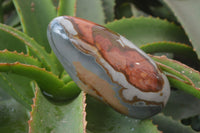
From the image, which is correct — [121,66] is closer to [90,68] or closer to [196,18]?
[90,68]

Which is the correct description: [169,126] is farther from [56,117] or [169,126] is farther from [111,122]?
[56,117]

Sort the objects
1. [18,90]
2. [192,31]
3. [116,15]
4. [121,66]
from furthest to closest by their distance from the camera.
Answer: [116,15] < [192,31] < [18,90] < [121,66]

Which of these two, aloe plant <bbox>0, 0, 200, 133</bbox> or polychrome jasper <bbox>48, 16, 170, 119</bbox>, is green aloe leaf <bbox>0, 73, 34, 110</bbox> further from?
polychrome jasper <bbox>48, 16, 170, 119</bbox>

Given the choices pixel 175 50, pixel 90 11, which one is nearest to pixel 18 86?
pixel 90 11

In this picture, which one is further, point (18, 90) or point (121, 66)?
point (18, 90)

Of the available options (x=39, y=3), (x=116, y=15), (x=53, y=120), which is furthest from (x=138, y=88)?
(x=116, y=15)

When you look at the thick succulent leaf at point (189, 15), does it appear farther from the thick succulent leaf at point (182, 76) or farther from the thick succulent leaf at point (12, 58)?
the thick succulent leaf at point (12, 58)

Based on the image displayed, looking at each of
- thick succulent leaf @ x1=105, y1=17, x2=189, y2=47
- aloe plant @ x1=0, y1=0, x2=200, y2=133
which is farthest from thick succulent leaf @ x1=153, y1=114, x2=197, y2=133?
thick succulent leaf @ x1=105, y1=17, x2=189, y2=47

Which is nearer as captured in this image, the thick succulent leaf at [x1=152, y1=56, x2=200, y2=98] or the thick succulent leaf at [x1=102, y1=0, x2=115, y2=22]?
the thick succulent leaf at [x1=152, y1=56, x2=200, y2=98]
